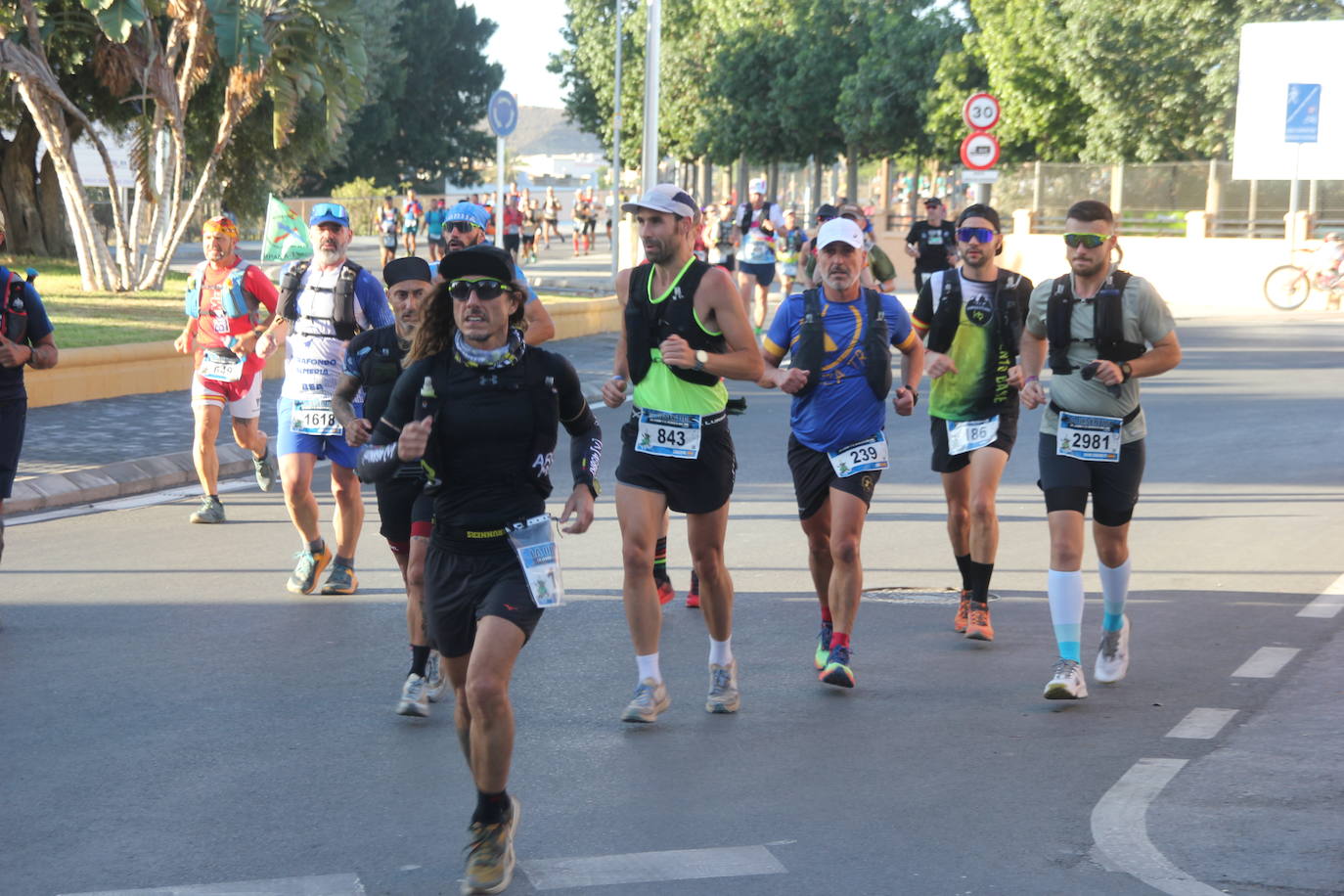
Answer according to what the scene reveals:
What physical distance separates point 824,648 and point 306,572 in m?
2.91

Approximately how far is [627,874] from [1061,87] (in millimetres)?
40372

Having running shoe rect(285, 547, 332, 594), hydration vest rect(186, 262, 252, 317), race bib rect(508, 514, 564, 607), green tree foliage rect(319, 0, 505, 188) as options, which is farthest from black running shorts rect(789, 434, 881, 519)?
green tree foliage rect(319, 0, 505, 188)

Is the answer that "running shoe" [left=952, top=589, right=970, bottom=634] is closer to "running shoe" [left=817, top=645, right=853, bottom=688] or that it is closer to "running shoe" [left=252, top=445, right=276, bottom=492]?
"running shoe" [left=817, top=645, right=853, bottom=688]

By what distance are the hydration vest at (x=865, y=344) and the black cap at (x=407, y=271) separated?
1550 mm

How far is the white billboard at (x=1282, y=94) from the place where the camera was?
34938 mm

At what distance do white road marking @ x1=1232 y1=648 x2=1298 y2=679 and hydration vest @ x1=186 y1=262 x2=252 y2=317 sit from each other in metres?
5.90

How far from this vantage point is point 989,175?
2388 cm

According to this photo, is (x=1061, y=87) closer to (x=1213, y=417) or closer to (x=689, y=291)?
(x=1213, y=417)

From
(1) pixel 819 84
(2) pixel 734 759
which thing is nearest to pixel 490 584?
(2) pixel 734 759

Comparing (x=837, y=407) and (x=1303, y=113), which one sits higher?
(x=1303, y=113)

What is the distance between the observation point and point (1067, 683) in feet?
21.7

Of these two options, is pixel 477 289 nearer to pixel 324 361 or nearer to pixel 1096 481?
pixel 1096 481

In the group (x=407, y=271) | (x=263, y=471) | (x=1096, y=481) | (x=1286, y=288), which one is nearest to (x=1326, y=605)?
(x=1096, y=481)

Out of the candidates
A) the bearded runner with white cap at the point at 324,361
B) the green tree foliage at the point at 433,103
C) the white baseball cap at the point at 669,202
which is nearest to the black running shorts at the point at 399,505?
the bearded runner with white cap at the point at 324,361
